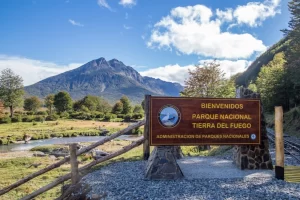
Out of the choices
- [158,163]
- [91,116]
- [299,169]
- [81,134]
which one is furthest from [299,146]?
[91,116]

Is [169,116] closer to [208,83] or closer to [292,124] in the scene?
[208,83]

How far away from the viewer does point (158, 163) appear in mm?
11117

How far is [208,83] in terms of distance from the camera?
27656mm

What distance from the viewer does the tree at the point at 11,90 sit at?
8062cm

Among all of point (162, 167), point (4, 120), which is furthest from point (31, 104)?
point (162, 167)

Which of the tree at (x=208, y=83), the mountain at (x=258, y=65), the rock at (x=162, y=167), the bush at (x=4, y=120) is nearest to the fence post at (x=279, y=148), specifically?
the rock at (x=162, y=167)

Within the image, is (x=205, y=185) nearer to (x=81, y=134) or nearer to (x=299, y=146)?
(x=299, y=146)

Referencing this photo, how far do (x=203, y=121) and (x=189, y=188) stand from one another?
3280mm

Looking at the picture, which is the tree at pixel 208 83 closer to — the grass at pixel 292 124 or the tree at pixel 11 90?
the grass at pixel 292 124

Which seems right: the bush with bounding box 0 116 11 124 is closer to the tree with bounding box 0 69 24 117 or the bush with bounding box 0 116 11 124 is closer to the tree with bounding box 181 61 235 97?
the tree with bounding box 0 69 24 117

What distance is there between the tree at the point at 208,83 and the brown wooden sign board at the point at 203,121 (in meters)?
15.0

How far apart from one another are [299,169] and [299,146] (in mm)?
7085

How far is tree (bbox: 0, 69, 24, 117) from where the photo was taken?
3174 inches

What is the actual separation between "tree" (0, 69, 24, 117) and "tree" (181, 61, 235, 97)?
68.4 metres
